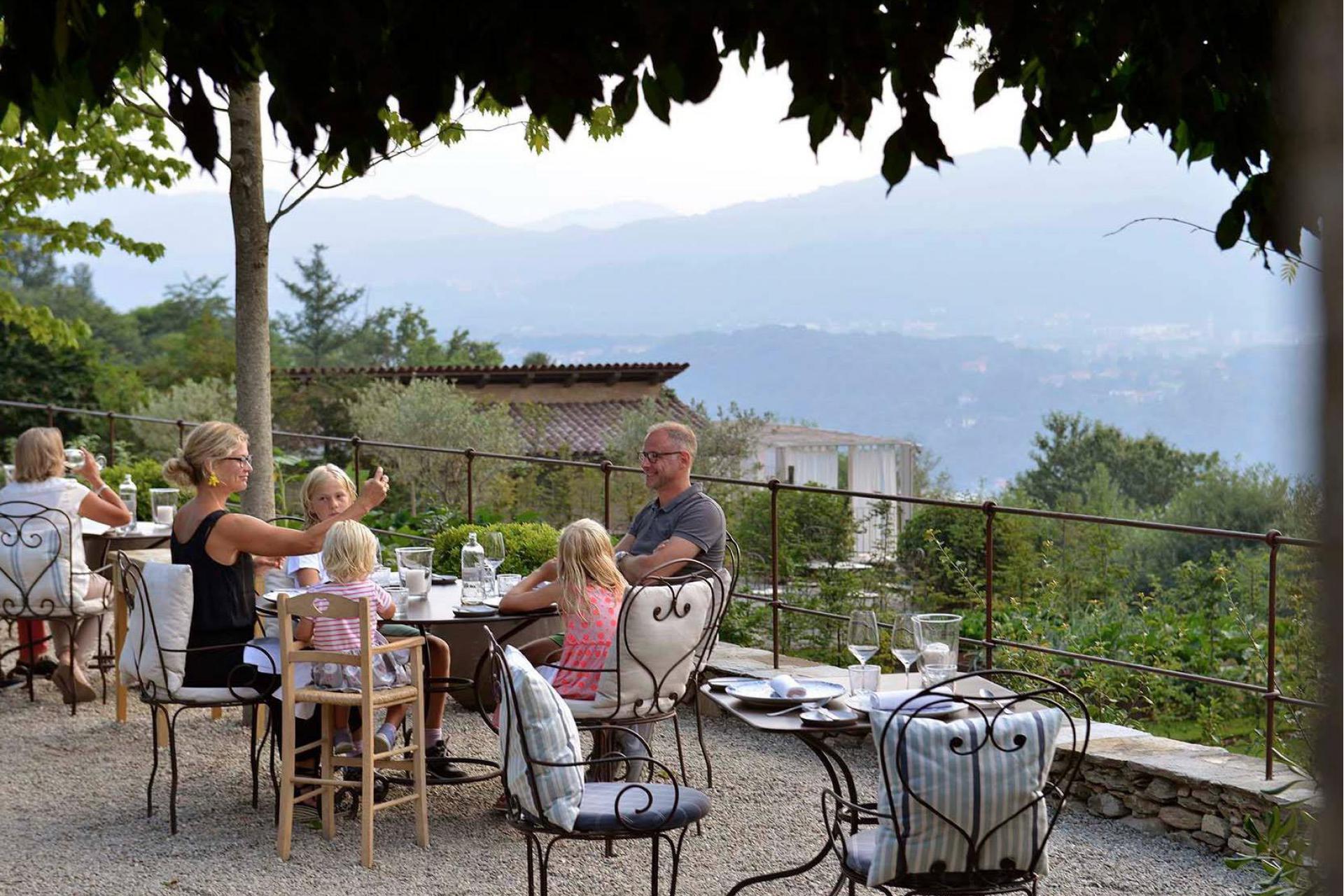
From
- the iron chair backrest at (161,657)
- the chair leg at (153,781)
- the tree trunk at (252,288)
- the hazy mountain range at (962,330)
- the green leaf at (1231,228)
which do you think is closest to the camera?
the green leaf at (1231,228)

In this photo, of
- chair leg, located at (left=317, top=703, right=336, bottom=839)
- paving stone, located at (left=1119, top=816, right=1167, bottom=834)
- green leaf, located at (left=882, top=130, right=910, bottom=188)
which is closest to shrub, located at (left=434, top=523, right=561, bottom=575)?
chair leg, located at (left=317, top=703, right=336, bottom=839)

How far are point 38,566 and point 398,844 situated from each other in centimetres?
307

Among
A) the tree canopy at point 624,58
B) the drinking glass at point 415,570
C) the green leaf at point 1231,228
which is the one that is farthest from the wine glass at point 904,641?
the drinking glass at point 415,570

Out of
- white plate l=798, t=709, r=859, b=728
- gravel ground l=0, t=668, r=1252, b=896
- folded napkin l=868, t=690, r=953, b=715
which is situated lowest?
gravel ground l=0, t=668, r=1252, b=896

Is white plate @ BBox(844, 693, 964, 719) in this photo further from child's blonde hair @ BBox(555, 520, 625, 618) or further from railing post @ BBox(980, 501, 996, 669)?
railing post @ BBox(980, 501, 996, 669)

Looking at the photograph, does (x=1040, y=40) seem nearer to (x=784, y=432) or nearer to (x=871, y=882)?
(x=871, y=882)

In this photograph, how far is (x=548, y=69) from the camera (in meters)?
2.12

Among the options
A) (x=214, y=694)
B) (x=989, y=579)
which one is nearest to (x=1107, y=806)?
(x=989, y=579)

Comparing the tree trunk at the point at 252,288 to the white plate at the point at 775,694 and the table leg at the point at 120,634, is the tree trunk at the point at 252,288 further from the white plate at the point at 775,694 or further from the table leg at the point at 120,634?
the white plate at the point at 775,694

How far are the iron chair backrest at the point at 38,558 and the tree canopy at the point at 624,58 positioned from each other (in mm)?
4936

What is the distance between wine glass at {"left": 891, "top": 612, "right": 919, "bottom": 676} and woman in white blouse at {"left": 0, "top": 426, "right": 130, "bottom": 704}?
481cm

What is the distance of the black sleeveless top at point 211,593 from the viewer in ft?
17.9

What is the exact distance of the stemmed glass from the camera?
5793mm

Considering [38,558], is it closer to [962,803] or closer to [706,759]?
[706,759]
